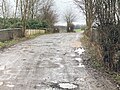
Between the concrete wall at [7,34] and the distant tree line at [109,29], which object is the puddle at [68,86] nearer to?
the distant tree line at [109,29]

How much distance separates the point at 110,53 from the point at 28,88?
181 inches

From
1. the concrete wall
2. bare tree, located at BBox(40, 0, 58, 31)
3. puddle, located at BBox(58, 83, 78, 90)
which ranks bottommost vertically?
puddle, located at BBox(58, 83, 78, 90)

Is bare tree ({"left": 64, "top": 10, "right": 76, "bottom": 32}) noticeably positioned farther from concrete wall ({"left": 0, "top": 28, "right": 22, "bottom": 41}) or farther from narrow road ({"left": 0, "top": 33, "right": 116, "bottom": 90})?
narrow road ({"left": 0, "top": 33, "right": 116, "bottom": 90})

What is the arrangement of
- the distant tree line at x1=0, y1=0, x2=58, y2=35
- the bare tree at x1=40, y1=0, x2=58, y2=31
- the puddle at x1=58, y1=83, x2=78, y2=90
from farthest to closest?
the bare tree at x1=40, y1=0, x2=58, y2=31 → the distant tree line at x1=0, y1=0, x2=58, y2=35 → the puddle at x1=58, y1=83, x2=78, y2=90

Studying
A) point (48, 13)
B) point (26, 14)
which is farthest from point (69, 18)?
point (26, 14)

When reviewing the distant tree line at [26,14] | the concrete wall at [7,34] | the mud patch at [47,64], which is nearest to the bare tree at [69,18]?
the distant tree line at [26,14]

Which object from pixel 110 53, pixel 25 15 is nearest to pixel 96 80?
pixel 110 53

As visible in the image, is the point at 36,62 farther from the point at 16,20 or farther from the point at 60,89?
the point at 16,20

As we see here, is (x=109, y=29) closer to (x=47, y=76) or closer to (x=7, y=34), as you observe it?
(x=47, y=76)

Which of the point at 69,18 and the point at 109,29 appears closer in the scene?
the point at 109,29

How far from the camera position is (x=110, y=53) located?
41.0 feet

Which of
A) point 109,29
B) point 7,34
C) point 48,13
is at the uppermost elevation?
point 48,13

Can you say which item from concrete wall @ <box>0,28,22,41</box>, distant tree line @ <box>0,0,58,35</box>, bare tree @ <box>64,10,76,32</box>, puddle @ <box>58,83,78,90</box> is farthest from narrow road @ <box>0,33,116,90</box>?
bare tree @ <box>64,10,76,32</box>

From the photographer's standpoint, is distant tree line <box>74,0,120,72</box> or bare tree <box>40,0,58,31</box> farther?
bare tree <box>40,0,58,31</box>
